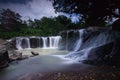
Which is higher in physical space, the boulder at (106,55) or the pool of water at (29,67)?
the boulder at (106,55)

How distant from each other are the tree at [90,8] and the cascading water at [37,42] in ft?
58.0

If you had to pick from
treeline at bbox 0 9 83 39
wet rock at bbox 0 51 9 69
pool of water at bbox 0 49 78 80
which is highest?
treeline at bbox 0 9 83 39

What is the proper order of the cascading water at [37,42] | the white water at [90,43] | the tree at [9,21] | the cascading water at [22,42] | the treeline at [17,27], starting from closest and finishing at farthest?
the white water at [90,43] → the cascading water at [22,42] → the cascading water at [37,42] → the treeline at [17,27] → the tree at [9,21]

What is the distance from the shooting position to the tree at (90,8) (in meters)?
8.47

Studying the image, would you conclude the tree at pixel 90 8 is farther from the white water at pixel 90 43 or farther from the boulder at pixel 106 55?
the white water at pixel 90 43

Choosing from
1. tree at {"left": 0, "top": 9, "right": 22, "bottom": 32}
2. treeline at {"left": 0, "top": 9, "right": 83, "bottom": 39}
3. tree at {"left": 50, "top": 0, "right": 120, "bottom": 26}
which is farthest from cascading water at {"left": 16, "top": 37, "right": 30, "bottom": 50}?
tree at {"left": 50, "top": 0, "right": 120, "bottom": 26}

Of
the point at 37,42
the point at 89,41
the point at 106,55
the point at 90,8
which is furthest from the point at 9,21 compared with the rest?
the point at 90,8

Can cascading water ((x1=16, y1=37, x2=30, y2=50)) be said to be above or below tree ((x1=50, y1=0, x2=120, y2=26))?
below

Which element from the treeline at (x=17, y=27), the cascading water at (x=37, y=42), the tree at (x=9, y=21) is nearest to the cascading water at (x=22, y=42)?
the cascading water at (x=37, y=42)

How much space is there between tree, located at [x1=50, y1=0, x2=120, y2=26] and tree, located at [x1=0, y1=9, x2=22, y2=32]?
2590 centimetres

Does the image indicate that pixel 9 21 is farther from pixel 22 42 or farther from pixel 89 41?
pixel 89 41

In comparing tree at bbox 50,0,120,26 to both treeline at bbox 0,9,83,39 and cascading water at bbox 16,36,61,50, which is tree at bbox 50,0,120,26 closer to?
cascading water at bbox 16,36,61,50

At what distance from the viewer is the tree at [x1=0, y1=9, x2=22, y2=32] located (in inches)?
1348

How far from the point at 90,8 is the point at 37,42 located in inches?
786
